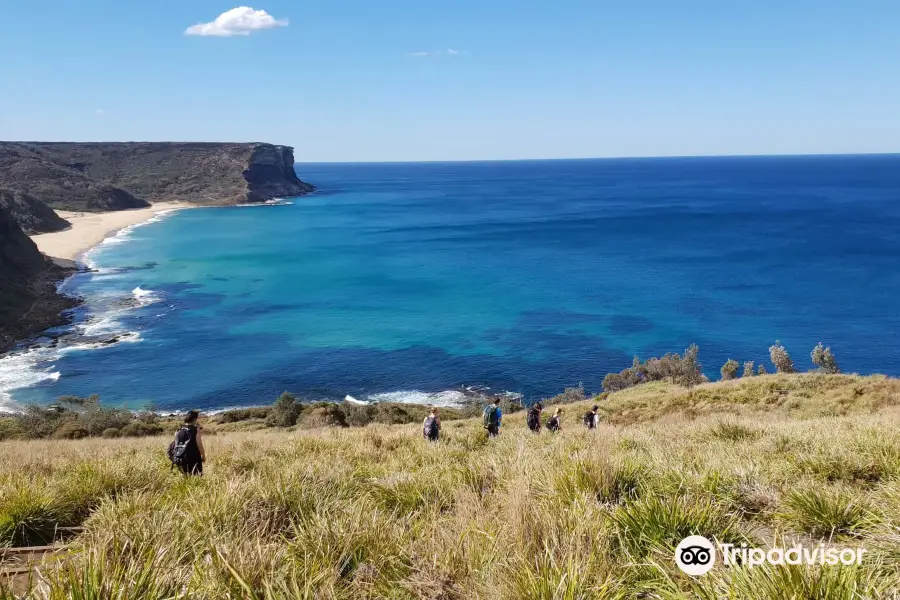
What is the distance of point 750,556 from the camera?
366 centimetres

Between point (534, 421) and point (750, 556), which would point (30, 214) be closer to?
point (534, 421)

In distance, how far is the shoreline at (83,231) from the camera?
275ft

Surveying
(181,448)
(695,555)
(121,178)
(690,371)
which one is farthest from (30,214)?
(695,555)

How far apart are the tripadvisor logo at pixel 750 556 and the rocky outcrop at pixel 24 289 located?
58421 millimetres

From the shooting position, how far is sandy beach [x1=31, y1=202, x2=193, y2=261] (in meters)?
85.9

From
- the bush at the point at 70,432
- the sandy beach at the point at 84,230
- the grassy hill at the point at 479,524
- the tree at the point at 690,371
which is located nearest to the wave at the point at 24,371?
the bush at the point at 70,432

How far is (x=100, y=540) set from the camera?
394 cm

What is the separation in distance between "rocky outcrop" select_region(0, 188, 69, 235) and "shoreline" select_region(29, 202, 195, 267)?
5.67ft

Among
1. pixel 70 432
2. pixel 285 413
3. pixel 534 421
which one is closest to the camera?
pixel 534 421

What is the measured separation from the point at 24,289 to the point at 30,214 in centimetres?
5258

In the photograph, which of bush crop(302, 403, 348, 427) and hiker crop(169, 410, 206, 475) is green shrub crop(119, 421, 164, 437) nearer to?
bush crop(302, 403, 348, 427)

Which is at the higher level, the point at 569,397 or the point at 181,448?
the point at 181,448

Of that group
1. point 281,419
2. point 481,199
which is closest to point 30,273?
point 281,419

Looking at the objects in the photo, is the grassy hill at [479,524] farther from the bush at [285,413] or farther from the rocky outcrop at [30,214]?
the rocky outcrop at [30,214]
